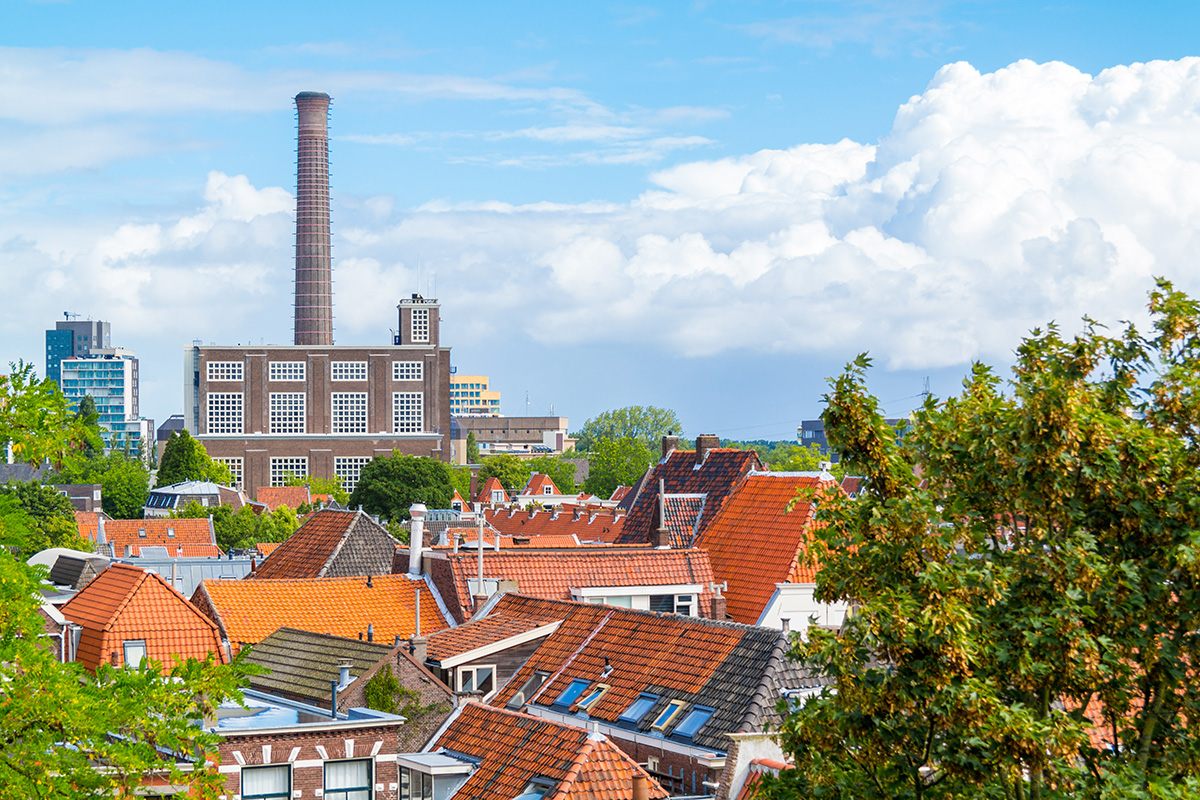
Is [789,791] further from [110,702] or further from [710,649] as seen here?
[710,649]

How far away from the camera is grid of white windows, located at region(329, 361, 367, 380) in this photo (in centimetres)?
18212

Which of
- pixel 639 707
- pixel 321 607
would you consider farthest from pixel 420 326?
pixel 639 707

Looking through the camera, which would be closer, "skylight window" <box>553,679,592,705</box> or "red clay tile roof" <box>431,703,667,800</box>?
"red clay tile roof" <box>431,703,667,800</box>

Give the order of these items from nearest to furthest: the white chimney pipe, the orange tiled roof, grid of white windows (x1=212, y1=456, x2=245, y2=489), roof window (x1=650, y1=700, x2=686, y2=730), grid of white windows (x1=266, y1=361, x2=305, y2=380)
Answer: roof window (x1=650, y1=700, x2=686, y2=730), the white chimney pipe, the orange tiled roof, grid of white windows (x1=212, y1=456, x2=245, y2=489), grid of white windows (x1=266, y1=361, x2=305, y2=380)

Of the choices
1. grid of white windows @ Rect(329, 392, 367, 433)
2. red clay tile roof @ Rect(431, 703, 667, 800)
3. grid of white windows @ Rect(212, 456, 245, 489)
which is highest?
grid of white windows @ Rect(329, 392, 367, 433)

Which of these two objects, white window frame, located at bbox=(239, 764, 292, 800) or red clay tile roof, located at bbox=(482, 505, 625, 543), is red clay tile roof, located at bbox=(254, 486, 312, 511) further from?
white window frame, located at bbox=(239, 764, 292, 800)

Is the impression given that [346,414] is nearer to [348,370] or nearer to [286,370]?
[348,370]

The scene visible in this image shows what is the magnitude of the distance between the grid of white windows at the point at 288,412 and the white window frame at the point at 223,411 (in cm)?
384

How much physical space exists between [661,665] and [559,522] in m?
84.3

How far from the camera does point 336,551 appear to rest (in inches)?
1868

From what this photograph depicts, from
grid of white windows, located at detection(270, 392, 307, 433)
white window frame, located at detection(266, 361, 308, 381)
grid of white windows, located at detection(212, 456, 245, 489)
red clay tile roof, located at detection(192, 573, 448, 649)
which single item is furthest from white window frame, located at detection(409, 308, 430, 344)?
red clay tile roof, located at detection(192, 573, 448, 649)

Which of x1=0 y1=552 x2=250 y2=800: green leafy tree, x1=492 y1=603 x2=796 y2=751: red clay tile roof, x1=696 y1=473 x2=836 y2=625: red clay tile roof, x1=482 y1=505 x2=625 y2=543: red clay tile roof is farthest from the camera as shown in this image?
x1=482 y1=505 x2=625 y2=543: red clay tile roof

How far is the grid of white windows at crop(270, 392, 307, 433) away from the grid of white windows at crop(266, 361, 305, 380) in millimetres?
2019

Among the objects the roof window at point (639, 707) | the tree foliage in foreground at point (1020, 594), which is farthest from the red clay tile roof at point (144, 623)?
the tree foliage in foreground at point (1020, 594)
